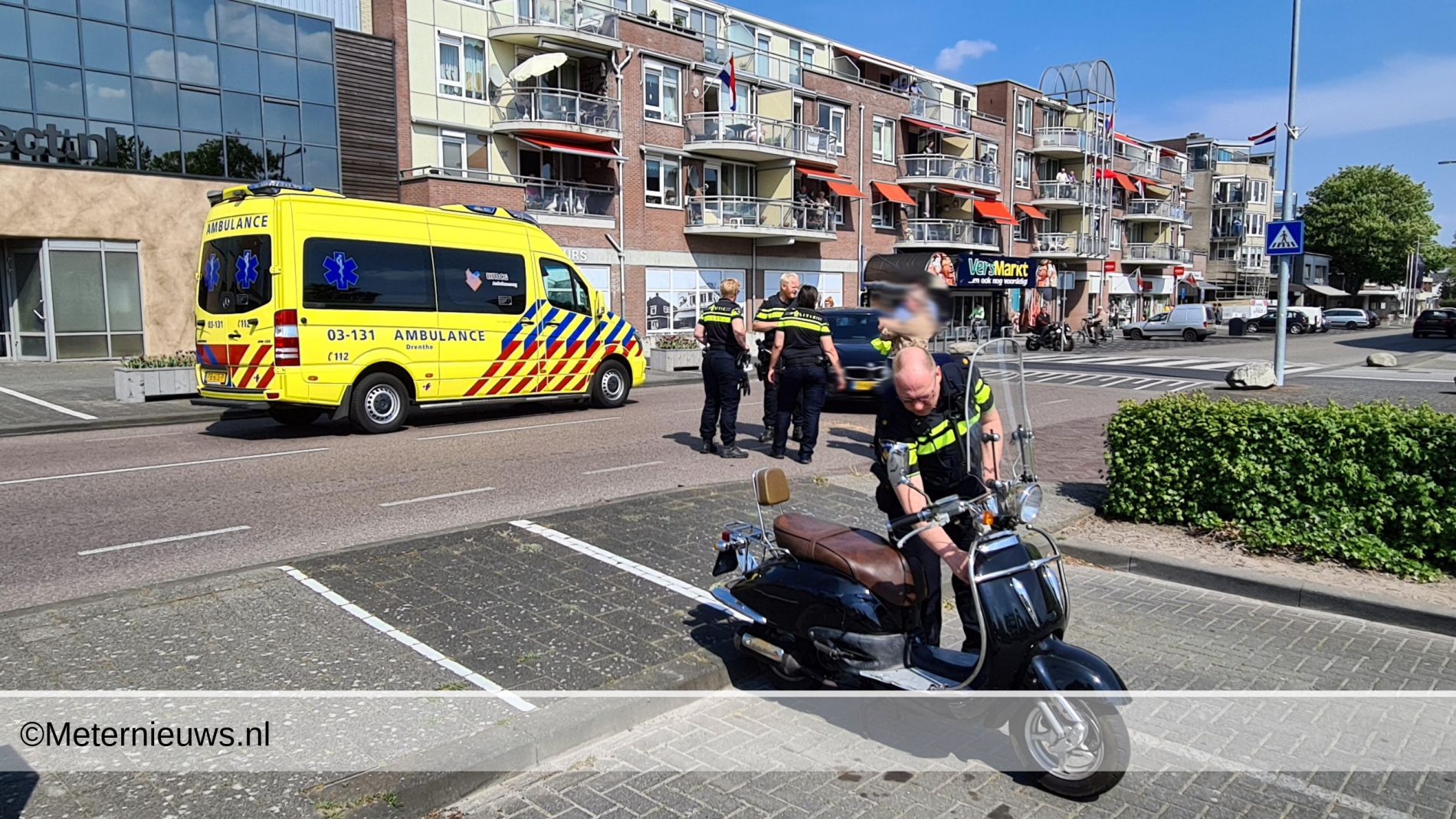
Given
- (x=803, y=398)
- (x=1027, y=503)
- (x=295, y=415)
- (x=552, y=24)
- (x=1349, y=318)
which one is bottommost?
(x=295, y=415)

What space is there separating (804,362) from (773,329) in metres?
0.49

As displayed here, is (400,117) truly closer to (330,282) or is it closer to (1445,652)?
(330,282)

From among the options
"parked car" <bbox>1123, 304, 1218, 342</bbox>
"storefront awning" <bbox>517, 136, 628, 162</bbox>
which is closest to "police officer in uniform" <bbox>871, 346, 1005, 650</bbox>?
"storefront awning" <bbox>517, 136, 628, 162</bbox>

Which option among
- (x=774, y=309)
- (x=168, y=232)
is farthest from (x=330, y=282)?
(x=168, y=232)

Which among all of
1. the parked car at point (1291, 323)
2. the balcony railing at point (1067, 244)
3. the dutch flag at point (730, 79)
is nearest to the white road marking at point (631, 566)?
the dutch flag at point (730, 79)

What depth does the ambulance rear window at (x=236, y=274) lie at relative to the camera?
10891 mm

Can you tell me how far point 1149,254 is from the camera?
209 feet

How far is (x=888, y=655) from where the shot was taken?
366 centimetres

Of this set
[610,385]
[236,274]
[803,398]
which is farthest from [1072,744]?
[610,385]

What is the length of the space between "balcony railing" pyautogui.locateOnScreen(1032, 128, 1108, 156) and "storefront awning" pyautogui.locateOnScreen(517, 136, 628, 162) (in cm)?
3113

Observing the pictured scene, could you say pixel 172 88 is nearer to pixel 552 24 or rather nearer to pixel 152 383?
pixel 552 24

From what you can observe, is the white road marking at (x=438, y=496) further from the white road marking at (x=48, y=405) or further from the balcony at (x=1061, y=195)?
the balcony at (x=1061, y=195)

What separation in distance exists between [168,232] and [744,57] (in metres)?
20.7

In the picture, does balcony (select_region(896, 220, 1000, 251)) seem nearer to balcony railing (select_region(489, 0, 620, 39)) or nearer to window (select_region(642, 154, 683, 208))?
window (select_region(642, 154, 683, 208))
